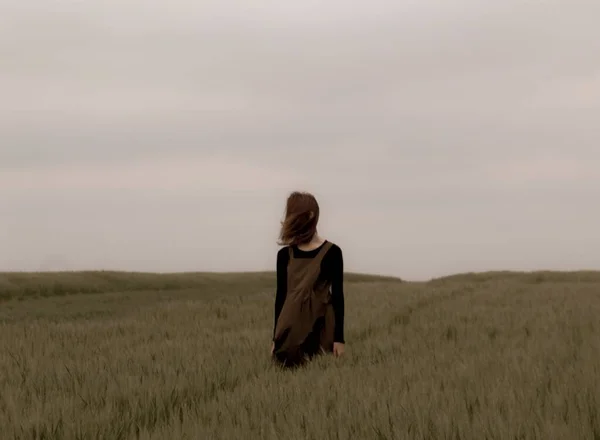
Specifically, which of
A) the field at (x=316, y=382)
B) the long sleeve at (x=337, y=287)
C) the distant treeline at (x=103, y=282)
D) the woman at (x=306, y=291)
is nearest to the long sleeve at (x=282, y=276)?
the woman at (x=306, y=291)

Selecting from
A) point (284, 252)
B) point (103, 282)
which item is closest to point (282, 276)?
point (284, 252)

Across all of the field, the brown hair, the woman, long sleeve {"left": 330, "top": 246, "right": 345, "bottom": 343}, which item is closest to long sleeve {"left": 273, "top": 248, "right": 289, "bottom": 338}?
the woman

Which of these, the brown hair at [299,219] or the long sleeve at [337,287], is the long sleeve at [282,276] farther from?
the long sleeve at [337,287]

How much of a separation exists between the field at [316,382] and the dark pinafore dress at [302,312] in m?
0.26

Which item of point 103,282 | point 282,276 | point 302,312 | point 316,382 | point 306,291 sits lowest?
point 103,282

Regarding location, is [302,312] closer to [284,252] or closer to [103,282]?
[284,252]

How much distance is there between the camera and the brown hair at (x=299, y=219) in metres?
4.99

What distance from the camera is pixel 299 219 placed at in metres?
5.02

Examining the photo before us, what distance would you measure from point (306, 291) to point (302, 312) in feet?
0.60

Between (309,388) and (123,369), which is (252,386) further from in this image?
(123,369)

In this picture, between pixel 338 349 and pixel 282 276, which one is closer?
pixel 338 349

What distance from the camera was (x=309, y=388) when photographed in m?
3.93

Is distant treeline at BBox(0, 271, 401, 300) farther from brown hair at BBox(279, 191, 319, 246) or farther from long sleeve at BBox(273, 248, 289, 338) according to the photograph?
brown hair at BBox(279, 191, 319, 246)

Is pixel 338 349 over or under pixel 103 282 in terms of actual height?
over
